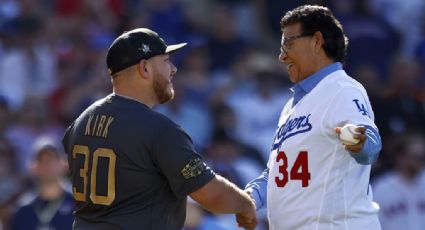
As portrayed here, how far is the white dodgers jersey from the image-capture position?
559cm

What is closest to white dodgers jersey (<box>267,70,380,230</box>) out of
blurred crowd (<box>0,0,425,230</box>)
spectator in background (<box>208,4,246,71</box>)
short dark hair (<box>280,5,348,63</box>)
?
short dark hair (<box>280,5,348,63</box>)

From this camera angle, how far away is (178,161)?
557 cm

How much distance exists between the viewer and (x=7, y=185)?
10016mm

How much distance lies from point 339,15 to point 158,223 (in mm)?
6823

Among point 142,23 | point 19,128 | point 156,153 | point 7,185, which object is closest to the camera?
point 156,153

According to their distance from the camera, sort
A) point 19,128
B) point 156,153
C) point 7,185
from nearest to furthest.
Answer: point 156,153 < point 7,185 < point 19,128

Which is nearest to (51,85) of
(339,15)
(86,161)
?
(339,15)

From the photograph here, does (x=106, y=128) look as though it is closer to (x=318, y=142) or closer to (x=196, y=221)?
(x=318, y=142)

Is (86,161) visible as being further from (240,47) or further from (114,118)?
(240,47)

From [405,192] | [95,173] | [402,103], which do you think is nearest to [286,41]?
[95,173]

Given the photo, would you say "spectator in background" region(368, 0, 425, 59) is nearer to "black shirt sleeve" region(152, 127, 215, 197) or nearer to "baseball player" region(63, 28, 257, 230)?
"baseball player" region(63, 28, 257, 230)

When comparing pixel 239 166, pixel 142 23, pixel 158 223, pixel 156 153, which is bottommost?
pixel 239 166

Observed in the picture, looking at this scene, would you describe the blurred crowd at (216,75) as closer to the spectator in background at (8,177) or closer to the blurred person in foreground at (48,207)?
the spectator in background at (8,177)

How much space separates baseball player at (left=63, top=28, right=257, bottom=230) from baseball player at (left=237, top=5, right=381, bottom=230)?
10.7 inches
